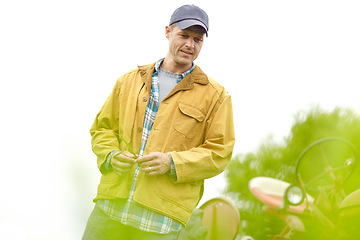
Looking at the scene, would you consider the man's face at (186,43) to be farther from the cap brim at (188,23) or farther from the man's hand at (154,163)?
the man's hand at (154,163)

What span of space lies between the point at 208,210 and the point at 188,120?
4.14ft

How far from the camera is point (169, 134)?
2.25 meters

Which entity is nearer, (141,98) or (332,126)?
(332,126)

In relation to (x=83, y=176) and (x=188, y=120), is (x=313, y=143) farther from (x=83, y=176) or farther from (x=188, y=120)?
(x=188, y=120)

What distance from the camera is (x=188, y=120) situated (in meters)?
2.29

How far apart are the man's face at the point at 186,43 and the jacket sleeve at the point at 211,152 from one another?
0.29 metres

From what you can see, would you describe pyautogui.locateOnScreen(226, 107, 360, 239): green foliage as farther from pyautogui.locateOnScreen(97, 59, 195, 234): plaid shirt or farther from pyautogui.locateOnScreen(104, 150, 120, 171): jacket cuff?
pyautogui.locateOnScreen(104, 150, 120, 171): jacket cuff

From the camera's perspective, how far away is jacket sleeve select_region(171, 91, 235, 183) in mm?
2125

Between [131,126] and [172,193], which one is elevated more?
[131,126]

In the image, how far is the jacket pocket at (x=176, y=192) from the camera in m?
2.17

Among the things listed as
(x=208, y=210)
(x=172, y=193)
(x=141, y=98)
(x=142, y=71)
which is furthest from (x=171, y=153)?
(x=208, y=210)

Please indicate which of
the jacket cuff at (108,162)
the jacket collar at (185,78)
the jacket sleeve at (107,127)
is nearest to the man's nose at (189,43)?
the jacket collar at (185,78)

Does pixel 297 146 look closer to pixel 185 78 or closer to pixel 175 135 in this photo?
pixel 175 135

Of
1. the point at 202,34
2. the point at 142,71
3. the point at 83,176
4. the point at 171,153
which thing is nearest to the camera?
the point at 83,176
